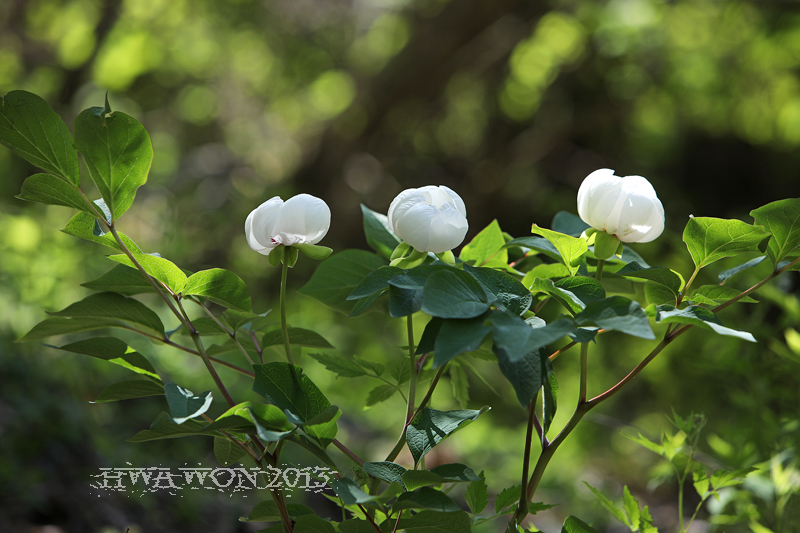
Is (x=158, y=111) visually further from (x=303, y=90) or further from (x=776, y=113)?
(x=776, y=113)

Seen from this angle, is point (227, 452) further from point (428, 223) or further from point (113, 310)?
point (428, 223)

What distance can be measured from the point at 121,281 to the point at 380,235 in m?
0.23

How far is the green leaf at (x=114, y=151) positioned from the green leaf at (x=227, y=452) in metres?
0.20

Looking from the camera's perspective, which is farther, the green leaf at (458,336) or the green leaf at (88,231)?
the green leaf at (88,231)

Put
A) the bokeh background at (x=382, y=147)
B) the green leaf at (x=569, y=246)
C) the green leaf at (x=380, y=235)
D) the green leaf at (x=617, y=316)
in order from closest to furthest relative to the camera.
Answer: the green leaf at (x=617, y=316) < the green leaf at (x=569, y=246) < the green leaf at (x=380, y=235) < the bokeh background at (x=382, y=147)

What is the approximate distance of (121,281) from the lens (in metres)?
0.41

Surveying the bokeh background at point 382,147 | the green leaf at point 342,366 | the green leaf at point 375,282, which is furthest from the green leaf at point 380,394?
the bokeh background at point 382,147

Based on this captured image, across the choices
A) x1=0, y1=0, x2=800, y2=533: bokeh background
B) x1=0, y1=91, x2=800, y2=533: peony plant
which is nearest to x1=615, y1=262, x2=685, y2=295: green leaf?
x1=0, y1=91, x2=800, y2=533: peony plant

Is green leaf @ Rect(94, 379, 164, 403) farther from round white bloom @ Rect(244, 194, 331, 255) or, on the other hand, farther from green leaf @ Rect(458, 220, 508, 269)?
green leaf @ Rect(458, 220, 508, 269)

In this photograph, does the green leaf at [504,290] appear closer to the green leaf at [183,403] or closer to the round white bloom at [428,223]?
the round white bloom at [428,223]

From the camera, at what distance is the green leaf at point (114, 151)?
1.20 ft

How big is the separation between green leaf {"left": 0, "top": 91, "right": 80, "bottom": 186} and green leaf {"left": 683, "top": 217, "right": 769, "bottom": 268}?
44 centimetres

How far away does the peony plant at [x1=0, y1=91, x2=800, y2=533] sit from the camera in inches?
12.7

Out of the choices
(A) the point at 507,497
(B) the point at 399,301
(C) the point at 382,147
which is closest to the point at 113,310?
(B) the point at 399,301
